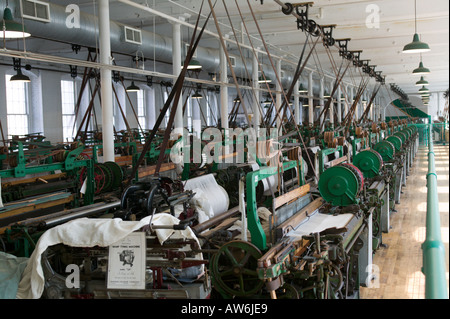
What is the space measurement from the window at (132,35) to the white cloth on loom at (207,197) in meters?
Answer: 5.65

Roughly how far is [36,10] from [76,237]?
6.26m

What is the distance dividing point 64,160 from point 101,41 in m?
2.55

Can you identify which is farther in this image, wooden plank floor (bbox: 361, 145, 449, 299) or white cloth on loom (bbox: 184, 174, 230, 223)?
white cloth on loom (bbox: 184, 174, 230, 223)

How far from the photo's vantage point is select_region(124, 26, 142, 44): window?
11742 mm

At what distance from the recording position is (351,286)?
237 inches

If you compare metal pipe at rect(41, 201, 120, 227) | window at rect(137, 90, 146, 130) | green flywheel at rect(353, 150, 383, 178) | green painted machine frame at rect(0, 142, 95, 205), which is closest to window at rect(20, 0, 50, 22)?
green painted machine frame at rect(0, 142, 95, 205)

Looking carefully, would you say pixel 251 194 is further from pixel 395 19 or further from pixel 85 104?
pixel 85 104

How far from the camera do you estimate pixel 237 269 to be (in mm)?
4125

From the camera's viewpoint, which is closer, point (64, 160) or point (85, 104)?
point (64, 160)

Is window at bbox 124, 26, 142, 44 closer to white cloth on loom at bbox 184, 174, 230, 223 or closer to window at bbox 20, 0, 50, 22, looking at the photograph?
window at bbox 20, 0, 50, 22

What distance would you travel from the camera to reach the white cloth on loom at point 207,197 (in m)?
6.45

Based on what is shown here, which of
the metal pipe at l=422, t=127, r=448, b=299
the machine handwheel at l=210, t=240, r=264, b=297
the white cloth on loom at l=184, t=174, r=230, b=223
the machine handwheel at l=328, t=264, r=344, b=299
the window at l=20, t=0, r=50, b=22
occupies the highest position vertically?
the window at l=20, t=0, r=50, b=22

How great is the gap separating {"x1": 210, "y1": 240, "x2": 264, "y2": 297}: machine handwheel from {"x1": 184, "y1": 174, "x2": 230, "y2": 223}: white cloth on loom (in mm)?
1918
